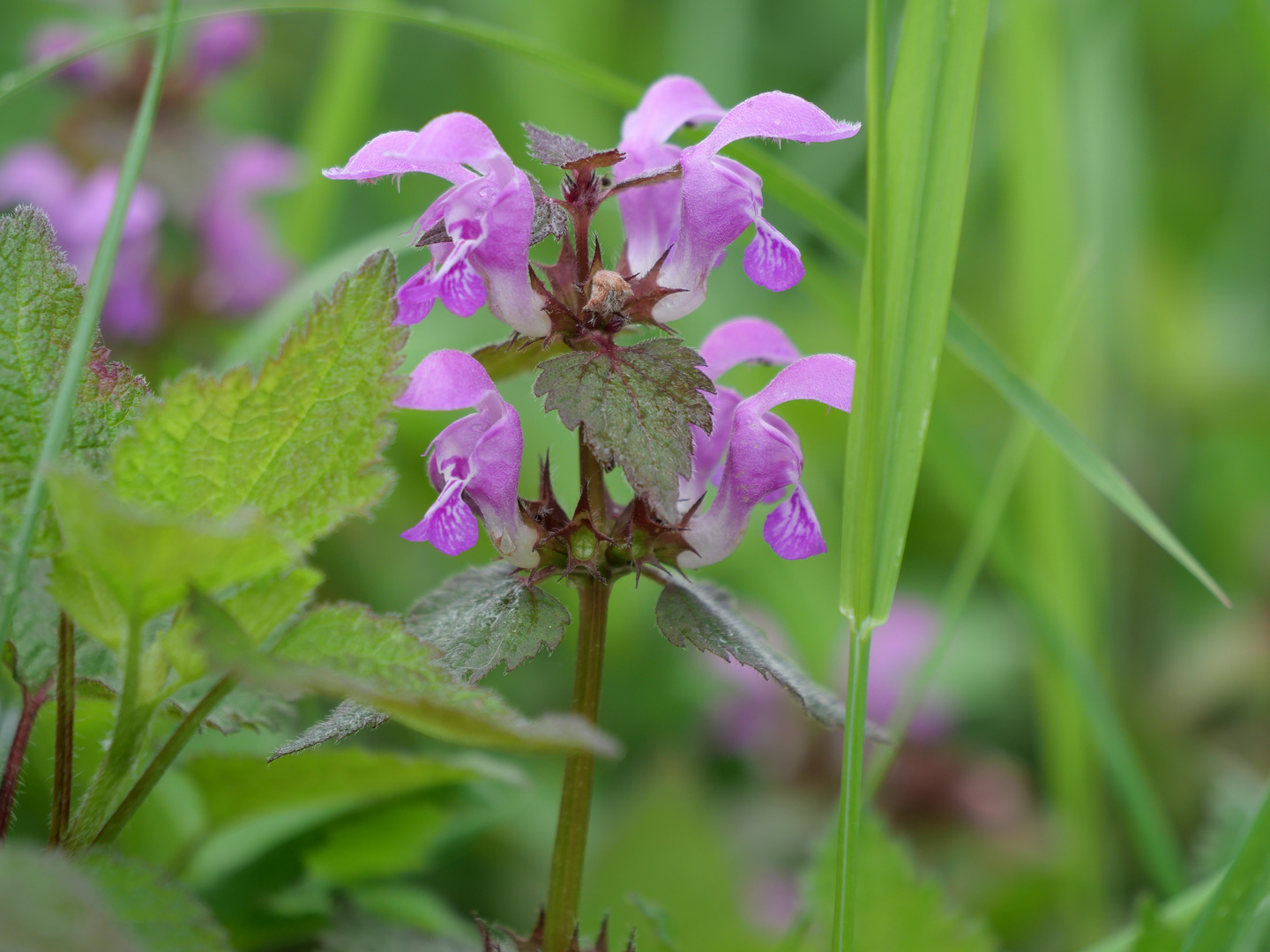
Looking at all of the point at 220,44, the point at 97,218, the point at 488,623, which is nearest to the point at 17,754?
the point at 488,623

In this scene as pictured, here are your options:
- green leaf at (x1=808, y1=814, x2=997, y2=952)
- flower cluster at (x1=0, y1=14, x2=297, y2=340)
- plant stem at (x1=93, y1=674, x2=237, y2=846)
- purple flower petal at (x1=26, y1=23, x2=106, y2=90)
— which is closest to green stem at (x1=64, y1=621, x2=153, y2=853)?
plant stem at (x1=93, y1=674, x2=237, y2=846)

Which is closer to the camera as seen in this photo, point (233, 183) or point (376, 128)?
point (233, 183)

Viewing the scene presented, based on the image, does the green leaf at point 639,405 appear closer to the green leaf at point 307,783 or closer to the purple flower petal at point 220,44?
the green leaf at point 307,783

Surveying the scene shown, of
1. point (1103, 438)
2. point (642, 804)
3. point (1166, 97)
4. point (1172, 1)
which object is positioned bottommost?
point (642, 804)

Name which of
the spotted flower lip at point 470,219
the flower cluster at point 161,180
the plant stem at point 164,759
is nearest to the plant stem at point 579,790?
the spotted flower lip at point 470,219

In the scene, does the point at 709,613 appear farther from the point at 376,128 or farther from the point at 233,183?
the point at 376,128

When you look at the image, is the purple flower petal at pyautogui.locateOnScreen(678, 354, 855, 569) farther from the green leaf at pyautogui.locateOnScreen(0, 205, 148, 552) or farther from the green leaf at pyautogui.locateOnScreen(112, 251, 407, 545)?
the green leaf at pyautogui.locateOnScreen(0, 205, 148, 552)

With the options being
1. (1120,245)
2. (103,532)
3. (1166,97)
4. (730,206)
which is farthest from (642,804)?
(1166,97)
